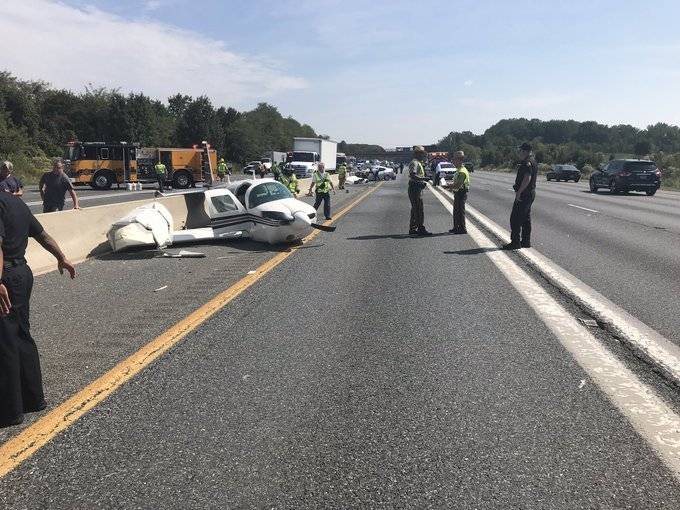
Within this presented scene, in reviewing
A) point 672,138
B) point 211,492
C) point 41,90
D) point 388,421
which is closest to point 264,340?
point 388,421

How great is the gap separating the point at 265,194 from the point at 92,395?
8086mm

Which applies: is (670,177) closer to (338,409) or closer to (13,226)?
(338,409)

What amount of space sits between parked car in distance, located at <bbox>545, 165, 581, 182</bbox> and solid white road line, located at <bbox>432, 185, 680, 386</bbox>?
4507 centimetres

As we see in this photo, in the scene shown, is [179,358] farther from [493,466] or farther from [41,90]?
[41,90]

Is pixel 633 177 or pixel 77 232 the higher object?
pixel 633 177

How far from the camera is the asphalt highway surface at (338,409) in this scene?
2.87 m

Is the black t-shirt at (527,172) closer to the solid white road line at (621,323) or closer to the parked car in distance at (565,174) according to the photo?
the solid white road line at (621,323)

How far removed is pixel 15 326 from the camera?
147 inches

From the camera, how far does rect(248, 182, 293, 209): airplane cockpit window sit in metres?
11.7

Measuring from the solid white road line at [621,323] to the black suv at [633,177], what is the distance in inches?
945

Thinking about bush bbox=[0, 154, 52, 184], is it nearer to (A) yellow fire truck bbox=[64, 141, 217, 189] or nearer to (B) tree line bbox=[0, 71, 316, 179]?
(B) tree line bbox=[0, 71, 316, 179]

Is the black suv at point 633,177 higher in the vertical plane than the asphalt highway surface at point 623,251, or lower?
higher

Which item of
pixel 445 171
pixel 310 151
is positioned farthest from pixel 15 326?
pixel 310 151

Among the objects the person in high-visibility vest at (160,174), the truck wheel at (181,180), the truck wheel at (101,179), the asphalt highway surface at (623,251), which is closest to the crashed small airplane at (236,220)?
the asphalt highway surface at (623,251)
